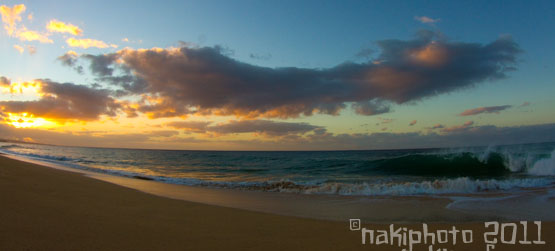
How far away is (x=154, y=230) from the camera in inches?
152

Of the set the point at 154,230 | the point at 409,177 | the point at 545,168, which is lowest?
the point at 409,177

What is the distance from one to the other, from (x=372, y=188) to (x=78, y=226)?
10772 millimetres

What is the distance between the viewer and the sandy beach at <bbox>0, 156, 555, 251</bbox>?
3133 mm

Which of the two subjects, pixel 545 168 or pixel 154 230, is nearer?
pixel 154 230

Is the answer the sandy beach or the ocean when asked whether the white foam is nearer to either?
the ocean

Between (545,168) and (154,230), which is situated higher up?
(154,230)

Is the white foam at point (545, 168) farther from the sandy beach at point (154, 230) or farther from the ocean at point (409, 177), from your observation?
the sandy beach at point (154, 230)

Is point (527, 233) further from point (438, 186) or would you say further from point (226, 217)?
point (438, 186)

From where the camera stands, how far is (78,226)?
3648mm

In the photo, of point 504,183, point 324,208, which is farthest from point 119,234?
point 504,183

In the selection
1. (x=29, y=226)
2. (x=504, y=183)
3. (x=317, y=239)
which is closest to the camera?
(x=29, y=226)

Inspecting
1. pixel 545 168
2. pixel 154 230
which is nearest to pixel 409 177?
pixel 545 168

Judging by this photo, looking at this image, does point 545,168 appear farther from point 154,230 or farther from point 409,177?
point 154,230

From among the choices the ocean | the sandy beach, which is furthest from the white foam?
the sandy beach
